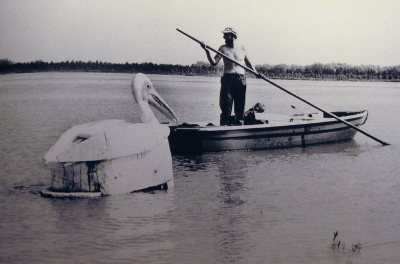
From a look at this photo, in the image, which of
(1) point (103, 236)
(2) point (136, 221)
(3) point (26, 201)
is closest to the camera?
(1) point (103, 236)

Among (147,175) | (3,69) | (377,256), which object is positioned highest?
(3,69)

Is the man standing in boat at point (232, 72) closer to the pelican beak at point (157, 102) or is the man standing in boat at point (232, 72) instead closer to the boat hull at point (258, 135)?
the boat hull at point (258, 135)

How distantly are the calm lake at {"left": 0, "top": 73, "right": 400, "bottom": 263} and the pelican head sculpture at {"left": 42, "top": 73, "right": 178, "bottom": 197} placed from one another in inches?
6.5

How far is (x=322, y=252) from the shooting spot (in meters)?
4.14

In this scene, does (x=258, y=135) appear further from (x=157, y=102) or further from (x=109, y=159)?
(x=109, y=159)

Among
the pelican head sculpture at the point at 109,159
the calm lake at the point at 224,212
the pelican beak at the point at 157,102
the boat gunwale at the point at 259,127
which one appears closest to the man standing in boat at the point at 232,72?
the boat gunwale at the point at 259,127

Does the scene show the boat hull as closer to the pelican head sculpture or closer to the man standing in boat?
the man standing in boat

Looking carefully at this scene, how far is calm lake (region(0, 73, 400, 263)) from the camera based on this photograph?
4.10m

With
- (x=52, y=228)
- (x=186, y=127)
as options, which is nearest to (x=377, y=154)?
(x=186, y=127)

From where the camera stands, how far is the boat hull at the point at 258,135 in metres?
8.12

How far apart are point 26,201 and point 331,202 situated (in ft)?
10.6

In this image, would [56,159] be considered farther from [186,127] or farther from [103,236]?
[186,127]

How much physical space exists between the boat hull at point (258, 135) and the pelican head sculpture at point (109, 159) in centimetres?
242

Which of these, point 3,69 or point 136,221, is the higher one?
point 3,69
